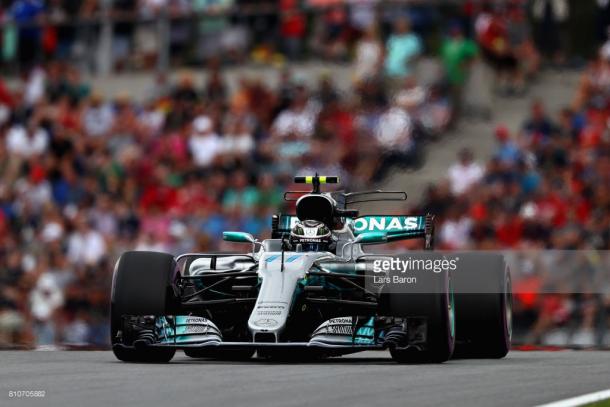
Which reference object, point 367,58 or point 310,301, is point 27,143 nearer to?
point 367,58

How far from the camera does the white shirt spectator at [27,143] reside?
24.4 m

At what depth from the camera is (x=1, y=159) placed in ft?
81.1

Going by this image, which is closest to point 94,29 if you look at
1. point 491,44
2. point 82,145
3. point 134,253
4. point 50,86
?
point 50,86

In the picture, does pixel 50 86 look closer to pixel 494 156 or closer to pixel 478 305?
pixel 494 156

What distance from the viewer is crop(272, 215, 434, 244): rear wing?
14670 mm

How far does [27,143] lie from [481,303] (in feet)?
39.4

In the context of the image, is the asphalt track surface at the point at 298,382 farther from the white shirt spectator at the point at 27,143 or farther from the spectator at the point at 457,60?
the white shirt spectator at the point at 27,143

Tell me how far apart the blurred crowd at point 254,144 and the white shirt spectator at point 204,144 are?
0.02m

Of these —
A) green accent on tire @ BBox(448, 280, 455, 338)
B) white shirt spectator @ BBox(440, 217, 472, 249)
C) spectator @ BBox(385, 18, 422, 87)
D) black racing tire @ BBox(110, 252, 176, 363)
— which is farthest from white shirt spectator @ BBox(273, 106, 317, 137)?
black racing tire @ BBox(110, 252, 176, 363)

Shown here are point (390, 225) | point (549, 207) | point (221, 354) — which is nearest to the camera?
point (221, 354)

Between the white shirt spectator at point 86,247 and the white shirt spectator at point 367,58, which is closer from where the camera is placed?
the white shirt spectator at point 86,247

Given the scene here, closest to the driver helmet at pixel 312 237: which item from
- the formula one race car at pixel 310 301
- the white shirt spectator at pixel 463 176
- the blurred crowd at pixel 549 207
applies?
the formula one race car at pixel 310 301

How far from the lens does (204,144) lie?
2305 cm

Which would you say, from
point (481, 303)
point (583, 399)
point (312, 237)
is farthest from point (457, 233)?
point (583, 399)
